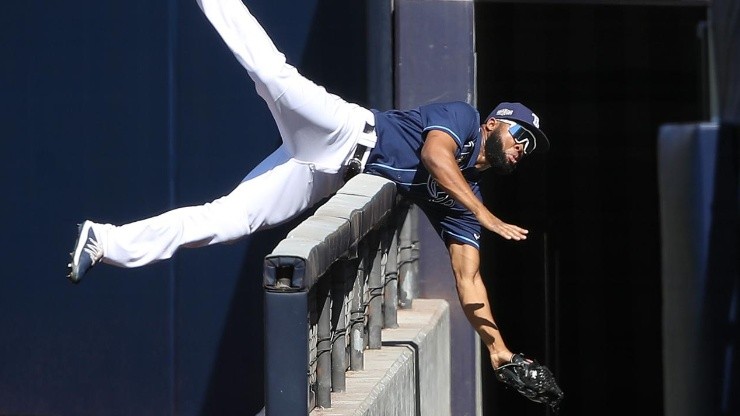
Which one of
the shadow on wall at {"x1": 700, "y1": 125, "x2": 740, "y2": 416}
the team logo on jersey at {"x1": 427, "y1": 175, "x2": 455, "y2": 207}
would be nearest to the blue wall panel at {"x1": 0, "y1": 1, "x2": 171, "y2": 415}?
the team logo on jersey at {"x1": 427, "y1": 175, "x2": 455, "y2": 207}

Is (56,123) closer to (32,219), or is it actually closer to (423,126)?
(32,219)

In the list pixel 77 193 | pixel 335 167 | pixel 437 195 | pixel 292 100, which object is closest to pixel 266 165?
pixel 335 167

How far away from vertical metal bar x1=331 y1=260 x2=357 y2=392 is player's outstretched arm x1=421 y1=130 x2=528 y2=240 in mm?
542

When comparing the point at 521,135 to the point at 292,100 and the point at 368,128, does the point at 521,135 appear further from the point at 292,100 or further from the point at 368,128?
the point at 292,100

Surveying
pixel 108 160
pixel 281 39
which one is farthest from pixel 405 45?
pixel 108 160

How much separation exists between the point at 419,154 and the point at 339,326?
1.05m

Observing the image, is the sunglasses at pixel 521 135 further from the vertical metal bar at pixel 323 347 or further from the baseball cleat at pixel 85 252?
the baseball cleat at pixel 85 252

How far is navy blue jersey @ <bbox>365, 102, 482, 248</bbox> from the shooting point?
6555mm

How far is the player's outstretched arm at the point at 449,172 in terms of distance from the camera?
236 inches

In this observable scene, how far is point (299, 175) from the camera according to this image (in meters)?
6.51

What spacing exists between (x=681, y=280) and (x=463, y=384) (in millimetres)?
4726

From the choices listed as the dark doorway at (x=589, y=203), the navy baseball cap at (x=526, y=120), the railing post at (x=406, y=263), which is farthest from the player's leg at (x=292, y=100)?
the dark doorway at (x=589, y=203)

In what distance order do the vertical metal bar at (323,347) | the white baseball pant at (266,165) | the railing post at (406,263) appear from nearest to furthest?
1. the vertical metal bar at (323,347)
2. the white baseball pant at (266,165)
3. the railing post at (406,263)

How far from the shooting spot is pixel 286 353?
16.5 feet
